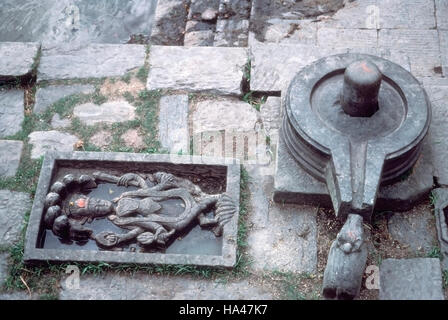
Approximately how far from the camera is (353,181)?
4340 millimetres

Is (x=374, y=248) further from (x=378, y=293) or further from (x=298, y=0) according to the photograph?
(x=298, y=0)

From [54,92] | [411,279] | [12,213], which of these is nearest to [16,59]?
[54,92]

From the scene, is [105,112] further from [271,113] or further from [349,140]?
[349,140]

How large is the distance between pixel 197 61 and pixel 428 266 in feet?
10.1

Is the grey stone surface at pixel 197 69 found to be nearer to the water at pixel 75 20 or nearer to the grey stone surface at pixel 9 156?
the water at pixel 75 20

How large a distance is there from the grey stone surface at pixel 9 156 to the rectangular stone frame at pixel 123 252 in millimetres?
419

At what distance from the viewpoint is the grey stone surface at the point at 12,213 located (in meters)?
4.95

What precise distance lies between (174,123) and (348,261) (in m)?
2.28

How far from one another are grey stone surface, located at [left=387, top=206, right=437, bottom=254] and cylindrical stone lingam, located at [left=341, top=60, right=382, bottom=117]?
3.27 ft

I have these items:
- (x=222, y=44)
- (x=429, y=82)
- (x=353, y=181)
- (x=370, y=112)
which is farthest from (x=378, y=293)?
(x=222, y=44)

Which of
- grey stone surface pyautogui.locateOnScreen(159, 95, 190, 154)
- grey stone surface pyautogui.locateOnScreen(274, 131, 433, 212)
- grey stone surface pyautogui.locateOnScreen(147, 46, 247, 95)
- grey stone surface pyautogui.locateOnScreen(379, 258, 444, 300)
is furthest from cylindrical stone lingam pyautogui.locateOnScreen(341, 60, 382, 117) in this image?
grey stone surface pyautogui.locateOnScreen(159, 95, 190, 154)

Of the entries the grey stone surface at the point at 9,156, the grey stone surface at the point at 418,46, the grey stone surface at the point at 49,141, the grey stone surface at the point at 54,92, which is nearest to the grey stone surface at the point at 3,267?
the grey stone surface at the point at 9,156

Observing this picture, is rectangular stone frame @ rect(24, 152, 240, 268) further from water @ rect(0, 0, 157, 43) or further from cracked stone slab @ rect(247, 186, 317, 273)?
water @ rect(0, 0, 157, 43)

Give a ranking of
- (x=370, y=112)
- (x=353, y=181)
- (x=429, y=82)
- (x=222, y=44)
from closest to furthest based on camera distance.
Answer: (x=353, y=181), (x=370, y=112), (x=429, y=82), (x=222, y=44)
